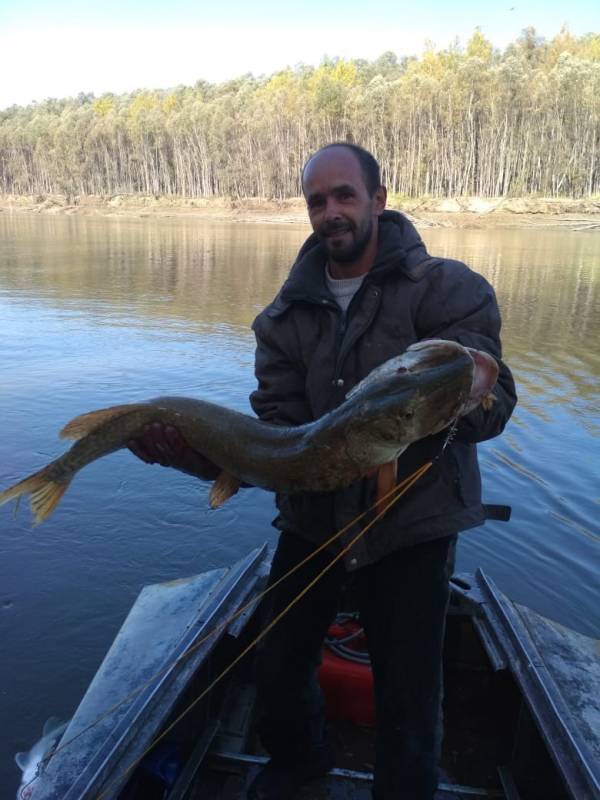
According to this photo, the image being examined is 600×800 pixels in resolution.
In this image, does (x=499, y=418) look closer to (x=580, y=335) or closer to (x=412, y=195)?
(x=580, y=335)

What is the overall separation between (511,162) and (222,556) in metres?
70.4

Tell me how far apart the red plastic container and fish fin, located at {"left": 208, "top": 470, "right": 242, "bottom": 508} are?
126 centimetres

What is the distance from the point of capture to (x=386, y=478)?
2506mm

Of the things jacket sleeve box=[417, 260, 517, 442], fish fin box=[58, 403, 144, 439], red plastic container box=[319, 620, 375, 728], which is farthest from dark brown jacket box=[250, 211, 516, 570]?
red plastic container box=[319, 620, 375, 728]

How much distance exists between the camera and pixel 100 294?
19656 mm

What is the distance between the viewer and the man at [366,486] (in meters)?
2.58

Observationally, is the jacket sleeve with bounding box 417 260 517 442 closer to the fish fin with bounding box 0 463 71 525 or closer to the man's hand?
the man's hand

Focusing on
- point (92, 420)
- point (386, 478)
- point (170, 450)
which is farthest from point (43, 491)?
point (386, 478)

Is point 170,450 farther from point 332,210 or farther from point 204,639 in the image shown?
point 332,210

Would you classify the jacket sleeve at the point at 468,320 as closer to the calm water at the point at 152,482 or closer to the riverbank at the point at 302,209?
the calm water at the point at 152,482

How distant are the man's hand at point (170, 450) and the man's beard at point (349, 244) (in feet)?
3.71

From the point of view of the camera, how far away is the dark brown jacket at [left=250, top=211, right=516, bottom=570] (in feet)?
8.55

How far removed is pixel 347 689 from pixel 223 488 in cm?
146

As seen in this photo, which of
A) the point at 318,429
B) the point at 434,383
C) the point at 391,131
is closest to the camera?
the point at 434,383
